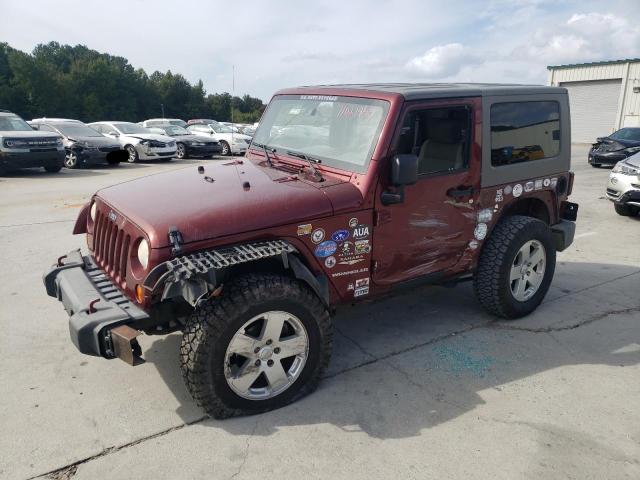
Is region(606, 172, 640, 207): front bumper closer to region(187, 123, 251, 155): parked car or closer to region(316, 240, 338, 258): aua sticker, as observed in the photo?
region(316, 240, 338, 258): aua sticker

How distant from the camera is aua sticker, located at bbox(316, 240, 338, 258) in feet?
10.9

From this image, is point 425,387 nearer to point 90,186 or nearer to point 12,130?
point 90,186

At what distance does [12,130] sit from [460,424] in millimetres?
14243

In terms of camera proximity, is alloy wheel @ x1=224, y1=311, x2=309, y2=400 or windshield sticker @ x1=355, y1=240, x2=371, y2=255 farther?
windshield sticker @ x1=355, y1=240, x2=371, y2=255

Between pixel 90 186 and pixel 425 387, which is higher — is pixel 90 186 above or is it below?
above

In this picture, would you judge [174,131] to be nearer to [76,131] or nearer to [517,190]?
[76,131]

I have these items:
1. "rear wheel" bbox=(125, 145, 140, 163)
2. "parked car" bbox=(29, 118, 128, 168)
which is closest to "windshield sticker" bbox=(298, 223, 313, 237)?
"parked car" bbox=(29, 118, 128, 168)

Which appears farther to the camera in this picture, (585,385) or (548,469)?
(585,385)

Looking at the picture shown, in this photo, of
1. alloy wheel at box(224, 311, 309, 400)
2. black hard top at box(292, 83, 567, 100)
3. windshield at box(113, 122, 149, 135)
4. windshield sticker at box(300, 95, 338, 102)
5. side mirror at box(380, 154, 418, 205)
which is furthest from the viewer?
windshield at box(113, 122, 149, 135)

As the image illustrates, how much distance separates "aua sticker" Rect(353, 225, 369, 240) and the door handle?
80cm

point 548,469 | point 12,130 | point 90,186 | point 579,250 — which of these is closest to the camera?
point 548,469

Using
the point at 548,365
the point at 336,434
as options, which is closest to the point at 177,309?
the point at 336,434

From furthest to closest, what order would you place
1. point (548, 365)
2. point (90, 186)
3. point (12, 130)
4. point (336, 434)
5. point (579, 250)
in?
1. point (12, 130)
2. point (90, 186)
3. point (579, 250)
4. point (548, 365)
5. point (336, 434)

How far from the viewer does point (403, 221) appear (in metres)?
3.65
